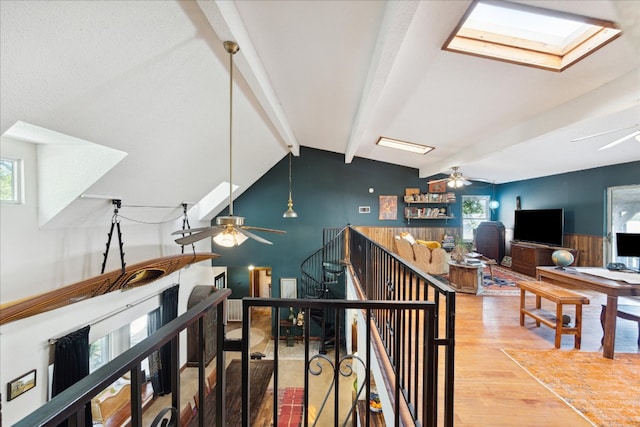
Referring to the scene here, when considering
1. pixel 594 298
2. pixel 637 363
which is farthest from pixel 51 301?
pixel 594 298

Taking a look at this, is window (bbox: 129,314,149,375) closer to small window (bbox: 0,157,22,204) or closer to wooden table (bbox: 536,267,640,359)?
small window (bbox: 0,157,22,204)

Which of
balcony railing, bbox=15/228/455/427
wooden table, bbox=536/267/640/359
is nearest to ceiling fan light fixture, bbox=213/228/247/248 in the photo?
balcony railing, bbox=15/228/455/427

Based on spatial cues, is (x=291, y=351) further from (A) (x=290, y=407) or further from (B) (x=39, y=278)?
(B) (x=39, y=278)

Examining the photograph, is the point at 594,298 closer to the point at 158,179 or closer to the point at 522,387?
the point at 522,387

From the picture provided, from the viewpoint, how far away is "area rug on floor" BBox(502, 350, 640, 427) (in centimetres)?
200

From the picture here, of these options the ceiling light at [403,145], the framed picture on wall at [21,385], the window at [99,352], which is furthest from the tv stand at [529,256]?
the framed picture on wall at [21,385]

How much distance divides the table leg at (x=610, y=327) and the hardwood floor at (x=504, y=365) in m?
0.11

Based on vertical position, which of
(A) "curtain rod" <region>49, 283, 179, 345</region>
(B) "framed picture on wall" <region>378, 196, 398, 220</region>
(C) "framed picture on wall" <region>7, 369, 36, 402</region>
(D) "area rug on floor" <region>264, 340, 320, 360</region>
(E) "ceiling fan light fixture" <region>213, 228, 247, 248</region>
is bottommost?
(D) "area rug on floor" <region>264, 340, 320, 360</region>

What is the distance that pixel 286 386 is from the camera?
594cm

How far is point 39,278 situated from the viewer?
3256mm

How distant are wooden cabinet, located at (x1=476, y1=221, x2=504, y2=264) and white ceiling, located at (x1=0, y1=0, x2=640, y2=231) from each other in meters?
2.87

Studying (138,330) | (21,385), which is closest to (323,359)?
(21,385)

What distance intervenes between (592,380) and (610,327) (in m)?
0.62

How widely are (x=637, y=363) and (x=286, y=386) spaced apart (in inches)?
219
